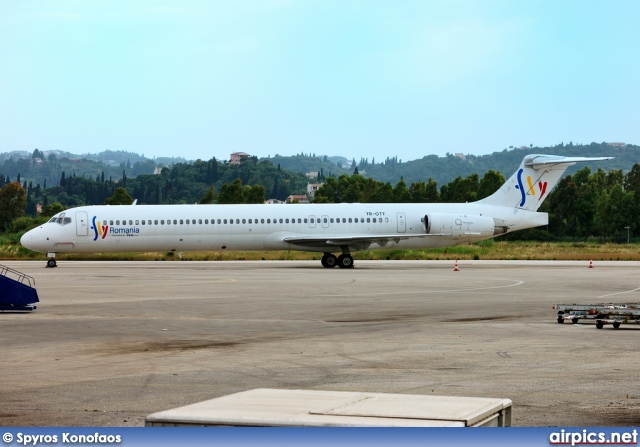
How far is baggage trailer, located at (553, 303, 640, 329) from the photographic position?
19.8 metres

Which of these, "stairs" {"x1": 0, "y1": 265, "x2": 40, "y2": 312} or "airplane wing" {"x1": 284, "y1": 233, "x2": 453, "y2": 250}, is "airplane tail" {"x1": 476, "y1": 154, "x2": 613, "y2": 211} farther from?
"stairs" {"x1": 0, "y1": 265, "x2": 40, "y2": 312}

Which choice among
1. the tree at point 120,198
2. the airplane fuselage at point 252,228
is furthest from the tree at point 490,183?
the airplane fuselage at point 252,228

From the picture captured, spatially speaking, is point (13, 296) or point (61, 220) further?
point (61, 220)

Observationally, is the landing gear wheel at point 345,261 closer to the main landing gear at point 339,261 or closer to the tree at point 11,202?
the main landing gear at point 339,261

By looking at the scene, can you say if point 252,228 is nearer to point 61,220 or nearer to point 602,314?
point 61,220

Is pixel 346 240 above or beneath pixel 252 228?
beneath

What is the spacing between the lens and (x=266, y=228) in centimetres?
4522

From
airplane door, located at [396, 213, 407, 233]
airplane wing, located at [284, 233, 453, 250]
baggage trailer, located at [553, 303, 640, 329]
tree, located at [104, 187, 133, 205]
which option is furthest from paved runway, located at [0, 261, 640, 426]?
tree, located at [104, 187, 133, 205]

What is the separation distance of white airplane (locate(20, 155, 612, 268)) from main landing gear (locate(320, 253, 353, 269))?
2cm

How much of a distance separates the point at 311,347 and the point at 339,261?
28.0m

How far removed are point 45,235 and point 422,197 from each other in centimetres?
6803

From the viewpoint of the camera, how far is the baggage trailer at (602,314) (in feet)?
65.0

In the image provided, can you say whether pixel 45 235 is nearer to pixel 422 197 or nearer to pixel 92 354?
pixel 92 354

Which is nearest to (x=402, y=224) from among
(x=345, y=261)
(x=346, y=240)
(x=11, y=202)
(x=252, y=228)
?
(x=346, y=240)
